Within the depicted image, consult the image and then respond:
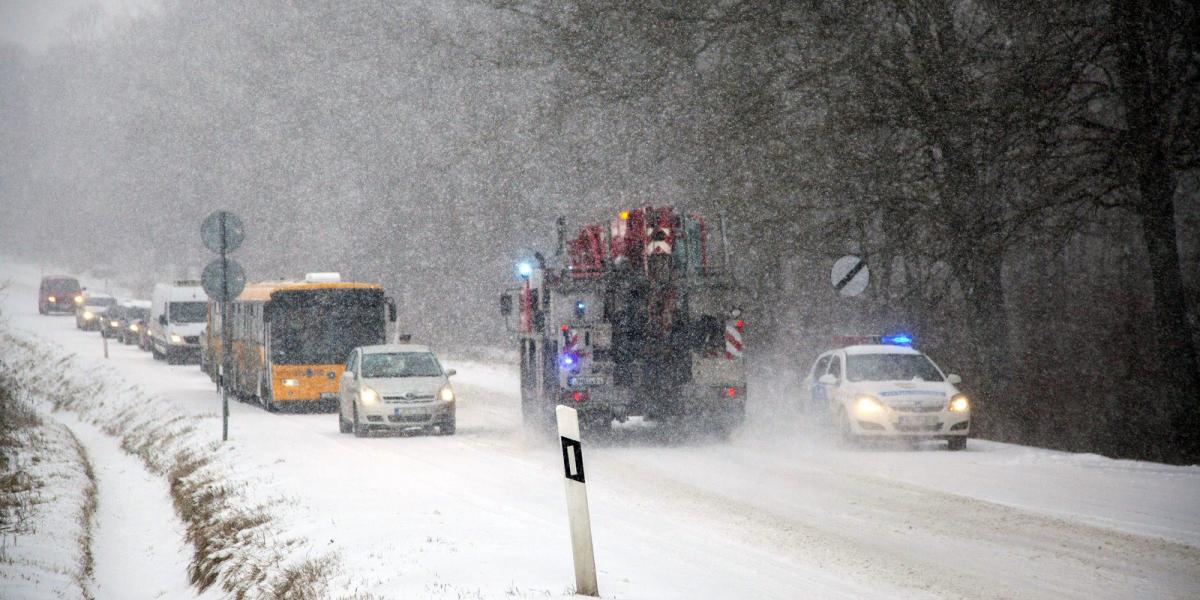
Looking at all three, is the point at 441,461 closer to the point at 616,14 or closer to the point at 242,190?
the point at 616,14

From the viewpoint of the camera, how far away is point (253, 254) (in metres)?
74.9

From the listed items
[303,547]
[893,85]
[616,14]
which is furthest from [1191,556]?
[616,14]

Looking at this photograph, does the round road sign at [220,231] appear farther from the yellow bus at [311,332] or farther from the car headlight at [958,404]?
the car headlight at [958,404]

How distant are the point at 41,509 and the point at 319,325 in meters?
11.4

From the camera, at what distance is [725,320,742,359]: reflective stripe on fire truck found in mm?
19609

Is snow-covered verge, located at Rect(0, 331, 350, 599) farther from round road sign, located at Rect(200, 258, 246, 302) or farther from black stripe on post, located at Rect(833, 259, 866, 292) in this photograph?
black stripe on post, located at Rect(833, 259, 866, 292)

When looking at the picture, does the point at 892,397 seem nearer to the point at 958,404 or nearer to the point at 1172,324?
the point at 958,404

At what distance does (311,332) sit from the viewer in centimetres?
2767

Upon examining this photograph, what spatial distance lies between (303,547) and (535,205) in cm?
3563

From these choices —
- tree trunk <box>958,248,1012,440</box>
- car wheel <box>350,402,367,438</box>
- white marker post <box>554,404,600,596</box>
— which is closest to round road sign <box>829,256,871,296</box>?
tree trunk <box>958,248,1012,440</box>

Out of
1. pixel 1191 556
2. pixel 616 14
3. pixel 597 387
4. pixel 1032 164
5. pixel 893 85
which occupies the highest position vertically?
pixel 616 14

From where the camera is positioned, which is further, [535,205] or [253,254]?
[253,254]

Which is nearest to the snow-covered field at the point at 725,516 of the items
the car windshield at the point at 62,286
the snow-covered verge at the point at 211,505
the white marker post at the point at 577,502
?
the snow-covered verge at the point at 211,505

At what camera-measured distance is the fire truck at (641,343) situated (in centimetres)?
1923
